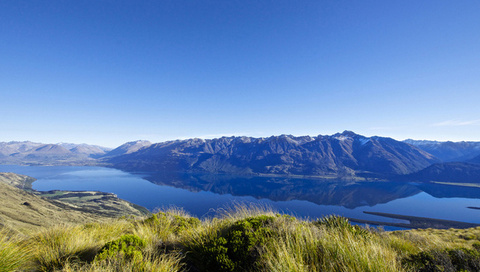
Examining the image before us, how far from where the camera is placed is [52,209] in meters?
118

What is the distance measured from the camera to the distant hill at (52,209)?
9094 cm

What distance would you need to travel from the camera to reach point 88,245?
582 centimetres

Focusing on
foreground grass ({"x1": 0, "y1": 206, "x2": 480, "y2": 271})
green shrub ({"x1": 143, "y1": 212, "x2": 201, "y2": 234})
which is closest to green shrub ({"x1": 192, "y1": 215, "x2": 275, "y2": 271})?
foreground grass ({"x1": 0, "y1": 206, "x2": 480, "y2": 271})

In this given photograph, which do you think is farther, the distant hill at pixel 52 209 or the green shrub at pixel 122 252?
the distant hill at pixel 52 209

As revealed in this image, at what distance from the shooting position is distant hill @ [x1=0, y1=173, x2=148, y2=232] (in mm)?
90938

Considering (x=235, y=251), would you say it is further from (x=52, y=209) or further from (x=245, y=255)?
(x=52, y=209)

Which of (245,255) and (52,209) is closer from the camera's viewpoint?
(245,255)

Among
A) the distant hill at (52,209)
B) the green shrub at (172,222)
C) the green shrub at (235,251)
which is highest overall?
the green shrub at (235,251)

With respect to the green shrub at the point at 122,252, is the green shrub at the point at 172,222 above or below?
below

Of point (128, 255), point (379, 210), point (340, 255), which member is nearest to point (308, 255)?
point (340, 255)

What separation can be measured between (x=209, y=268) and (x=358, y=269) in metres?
3.09

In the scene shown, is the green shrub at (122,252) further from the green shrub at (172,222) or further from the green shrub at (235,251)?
the green shrub at (172,222)

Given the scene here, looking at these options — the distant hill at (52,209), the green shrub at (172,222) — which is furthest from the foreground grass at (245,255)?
the distant hill at (52,209)

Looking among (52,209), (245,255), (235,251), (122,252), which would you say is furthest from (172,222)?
(52,209)
